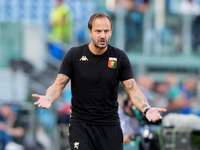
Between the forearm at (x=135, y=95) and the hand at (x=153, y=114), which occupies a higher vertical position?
the forearm at (x=135, y=95)

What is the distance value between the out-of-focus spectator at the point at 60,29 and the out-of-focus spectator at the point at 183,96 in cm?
329

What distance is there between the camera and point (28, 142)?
10203mm

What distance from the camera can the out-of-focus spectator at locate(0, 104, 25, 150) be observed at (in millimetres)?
10156

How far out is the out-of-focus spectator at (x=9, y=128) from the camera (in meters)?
10.2

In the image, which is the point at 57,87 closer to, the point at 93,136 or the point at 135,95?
the point at 93,136

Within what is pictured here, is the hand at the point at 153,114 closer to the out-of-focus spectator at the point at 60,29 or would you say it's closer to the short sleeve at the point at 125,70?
the short sleeve at the point at 125,70

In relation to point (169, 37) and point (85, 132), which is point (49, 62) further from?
point (85, 132)

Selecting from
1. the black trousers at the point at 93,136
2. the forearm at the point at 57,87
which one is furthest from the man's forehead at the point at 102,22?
the black trousers at the point at 93,136

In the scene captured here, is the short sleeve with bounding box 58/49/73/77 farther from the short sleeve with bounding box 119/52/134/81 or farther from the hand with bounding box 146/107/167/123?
the hand with bounding box 146/107/167/123

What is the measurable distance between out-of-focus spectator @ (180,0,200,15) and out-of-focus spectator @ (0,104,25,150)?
7.23m

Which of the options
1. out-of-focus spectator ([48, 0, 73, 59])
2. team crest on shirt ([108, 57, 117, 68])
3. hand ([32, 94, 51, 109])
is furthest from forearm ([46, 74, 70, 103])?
out-of-focus spectator ([48, 0, 73, 59])

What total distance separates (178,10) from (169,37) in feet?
3.16

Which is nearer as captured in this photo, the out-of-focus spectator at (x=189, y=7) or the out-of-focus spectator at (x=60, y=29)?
the out-of-focus spectator at (x=60, y=29)

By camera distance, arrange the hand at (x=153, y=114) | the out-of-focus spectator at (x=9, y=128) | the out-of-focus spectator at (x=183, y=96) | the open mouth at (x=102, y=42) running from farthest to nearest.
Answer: the out-of-focus spectator at (x=9, y=128) < the out-of-focus spectator at (x=183, y=96) < the open mouth at (x=102, y=42) < the hand at (x=153, y=114)
